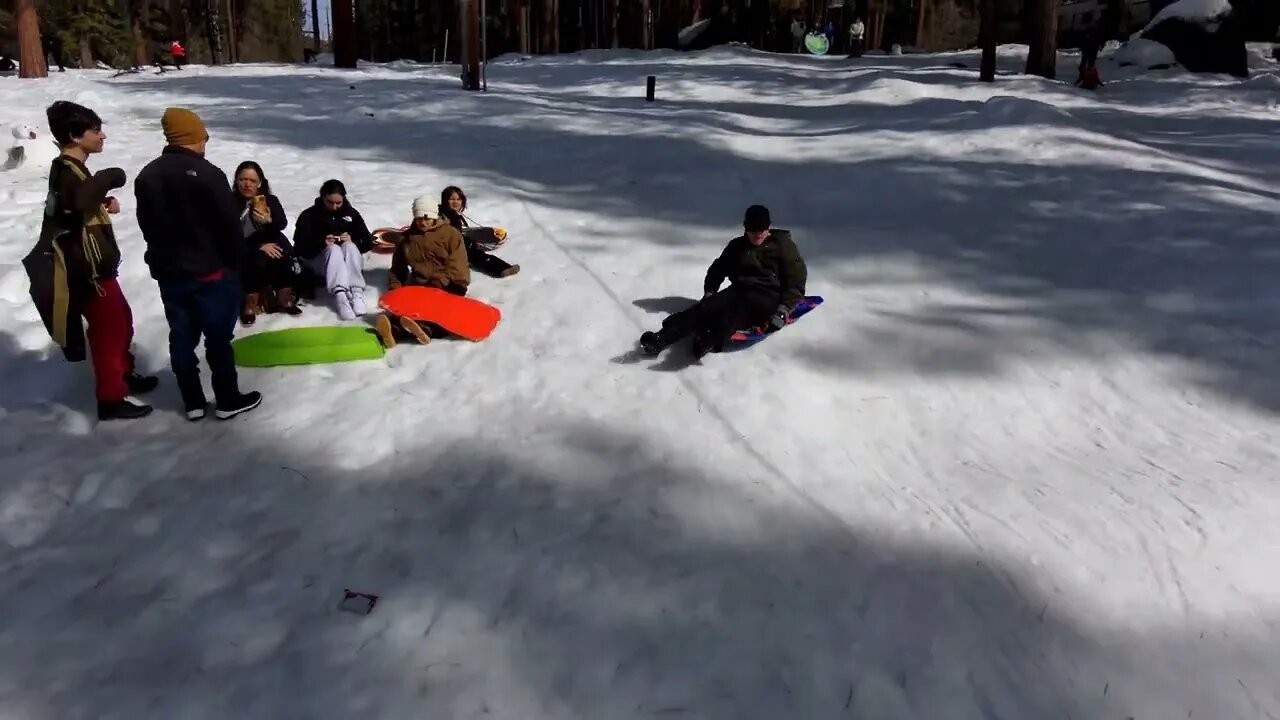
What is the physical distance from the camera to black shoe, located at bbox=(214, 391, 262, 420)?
205 inches

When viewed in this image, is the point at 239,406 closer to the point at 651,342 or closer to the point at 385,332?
the point at 385,332

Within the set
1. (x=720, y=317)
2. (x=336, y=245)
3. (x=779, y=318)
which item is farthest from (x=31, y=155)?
(x=779, y=318)

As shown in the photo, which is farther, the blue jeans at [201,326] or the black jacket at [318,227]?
the black jacket at [318,227]

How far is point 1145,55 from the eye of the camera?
73.6 ft

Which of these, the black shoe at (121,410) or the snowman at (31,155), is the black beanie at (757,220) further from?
the snowman at (31,155)

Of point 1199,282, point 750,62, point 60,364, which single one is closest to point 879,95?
point 750,62

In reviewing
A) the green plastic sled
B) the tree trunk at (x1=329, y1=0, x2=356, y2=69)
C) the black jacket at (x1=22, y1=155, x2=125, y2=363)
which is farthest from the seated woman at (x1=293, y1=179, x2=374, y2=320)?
the tree trunk at (x1=329, y1=0, x2=356, y2=69)

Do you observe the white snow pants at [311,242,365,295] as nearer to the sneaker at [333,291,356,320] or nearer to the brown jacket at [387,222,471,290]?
the sneaker at [333,291,356,320]

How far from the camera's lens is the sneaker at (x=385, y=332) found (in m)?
6.32

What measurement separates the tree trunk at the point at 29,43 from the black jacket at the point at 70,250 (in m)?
20.5

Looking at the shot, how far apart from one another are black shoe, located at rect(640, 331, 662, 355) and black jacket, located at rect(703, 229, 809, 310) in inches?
28.8

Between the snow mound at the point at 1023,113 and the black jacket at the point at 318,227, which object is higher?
the snow mound at the point at 1023,113

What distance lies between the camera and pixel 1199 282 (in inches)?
274

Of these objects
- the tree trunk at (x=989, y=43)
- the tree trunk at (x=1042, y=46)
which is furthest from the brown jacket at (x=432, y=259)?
the tree trunk at (x=1042, y=46)
